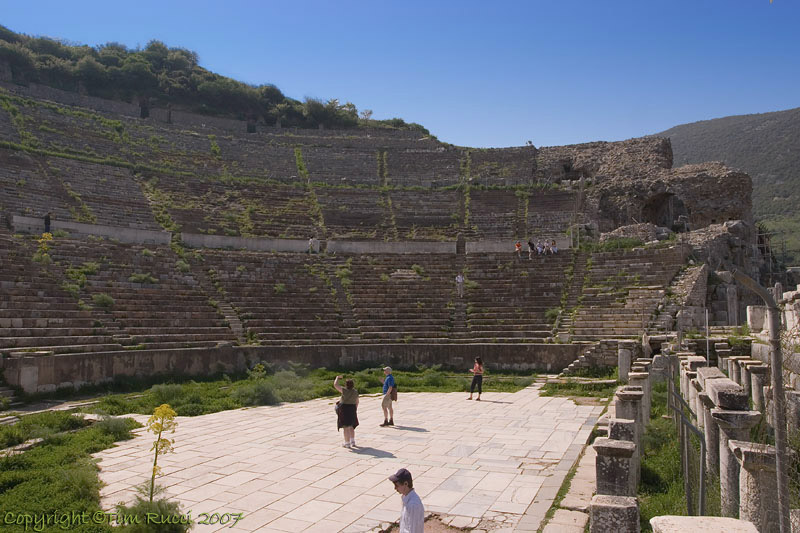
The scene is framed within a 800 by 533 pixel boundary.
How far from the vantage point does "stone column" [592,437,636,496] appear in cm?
487

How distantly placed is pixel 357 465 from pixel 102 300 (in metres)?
12.5

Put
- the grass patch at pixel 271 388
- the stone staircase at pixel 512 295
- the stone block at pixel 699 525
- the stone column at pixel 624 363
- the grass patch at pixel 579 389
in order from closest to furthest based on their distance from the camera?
the stone block at pixel 699 525, the grass patch at pixel 271 388, the grass patch at pixel 579 389, the stone column at pixel 624 363, the stone staircase at pixel 512 295

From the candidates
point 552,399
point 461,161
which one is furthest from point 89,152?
point 552,399

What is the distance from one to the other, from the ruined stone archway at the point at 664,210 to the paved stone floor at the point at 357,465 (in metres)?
22.7

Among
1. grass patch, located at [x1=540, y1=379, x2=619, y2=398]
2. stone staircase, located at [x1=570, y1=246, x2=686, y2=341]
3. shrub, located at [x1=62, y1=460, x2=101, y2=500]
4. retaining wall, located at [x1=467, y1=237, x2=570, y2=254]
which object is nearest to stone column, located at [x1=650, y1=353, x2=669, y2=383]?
grass patch, located at [x1=540, y1=379, x2=619, y2=398]

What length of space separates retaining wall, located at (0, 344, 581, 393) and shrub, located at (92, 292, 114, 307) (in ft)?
8.63

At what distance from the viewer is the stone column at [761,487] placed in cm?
400

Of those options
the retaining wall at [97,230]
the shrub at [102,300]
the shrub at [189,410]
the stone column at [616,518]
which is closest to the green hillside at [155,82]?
the retaining wall at [97,230]

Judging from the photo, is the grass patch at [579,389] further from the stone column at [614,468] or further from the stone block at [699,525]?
the stone block at [699,525]

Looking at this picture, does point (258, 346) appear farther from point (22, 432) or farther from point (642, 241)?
point (642, 241)

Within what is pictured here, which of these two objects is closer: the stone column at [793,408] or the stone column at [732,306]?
the stone column at [793,408]

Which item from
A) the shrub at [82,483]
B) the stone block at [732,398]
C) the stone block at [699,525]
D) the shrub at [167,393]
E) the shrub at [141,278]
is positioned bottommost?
the shrub at [167,393]

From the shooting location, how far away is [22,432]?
30.2 feet

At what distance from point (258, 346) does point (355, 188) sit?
610 inches
